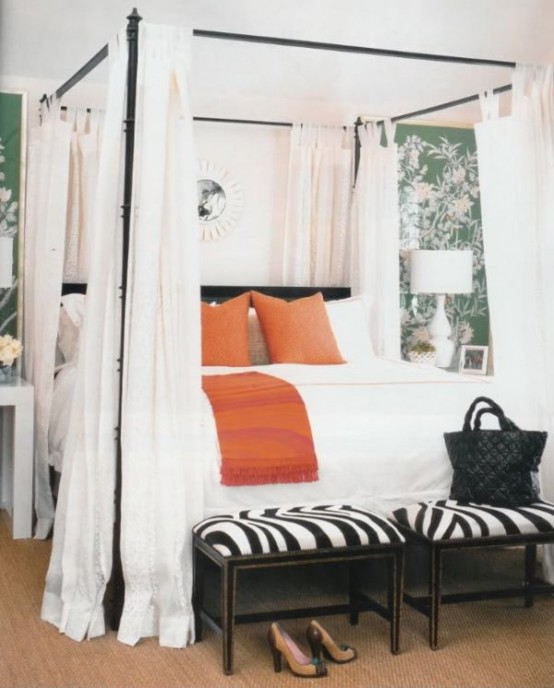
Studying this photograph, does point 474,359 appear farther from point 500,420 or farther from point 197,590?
point 197,590

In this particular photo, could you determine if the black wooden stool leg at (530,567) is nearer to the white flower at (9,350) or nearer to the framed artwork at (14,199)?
the white flower at (9,350)

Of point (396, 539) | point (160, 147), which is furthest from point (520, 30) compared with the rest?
point (396, 539)

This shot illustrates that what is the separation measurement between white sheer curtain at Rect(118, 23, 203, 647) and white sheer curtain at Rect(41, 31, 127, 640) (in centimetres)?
7

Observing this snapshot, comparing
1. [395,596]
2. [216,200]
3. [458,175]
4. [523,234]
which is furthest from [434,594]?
[458,175]

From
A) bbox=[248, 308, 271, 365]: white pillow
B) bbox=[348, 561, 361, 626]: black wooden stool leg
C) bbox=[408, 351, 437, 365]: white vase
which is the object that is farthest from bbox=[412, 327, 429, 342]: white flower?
bbox=[348, 561, 361, 626]: black wooden stool leg

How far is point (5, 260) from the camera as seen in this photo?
5.05m

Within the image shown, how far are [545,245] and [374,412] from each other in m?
0.92

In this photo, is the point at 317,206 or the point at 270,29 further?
the point at 317,206

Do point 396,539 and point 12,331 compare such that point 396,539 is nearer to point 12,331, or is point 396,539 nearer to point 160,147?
point 160,147

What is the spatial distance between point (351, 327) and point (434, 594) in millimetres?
2484

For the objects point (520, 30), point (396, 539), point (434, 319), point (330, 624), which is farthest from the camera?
point (434, 319)

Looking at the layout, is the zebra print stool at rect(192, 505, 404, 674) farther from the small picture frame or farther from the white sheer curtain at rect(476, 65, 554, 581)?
the small picture frame

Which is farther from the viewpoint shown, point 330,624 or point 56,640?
point 330,624

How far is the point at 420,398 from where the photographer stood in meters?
4.29
